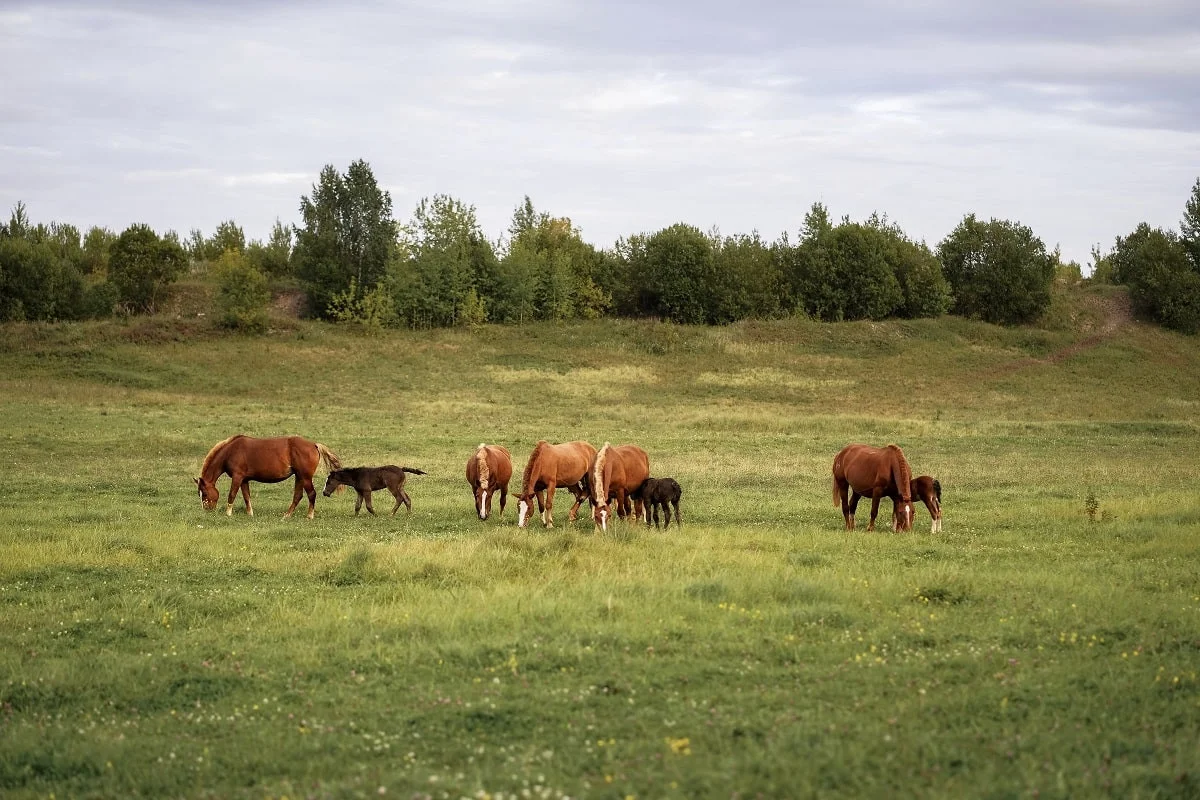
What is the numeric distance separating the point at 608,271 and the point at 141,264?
1326 inches

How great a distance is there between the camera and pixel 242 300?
221ft

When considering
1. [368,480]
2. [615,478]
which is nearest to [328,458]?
[368,480]

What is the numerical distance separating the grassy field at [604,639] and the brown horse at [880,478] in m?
0.95

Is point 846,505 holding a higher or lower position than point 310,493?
higher

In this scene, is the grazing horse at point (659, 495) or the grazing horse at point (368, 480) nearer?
the grazing horse at point (659, 495)

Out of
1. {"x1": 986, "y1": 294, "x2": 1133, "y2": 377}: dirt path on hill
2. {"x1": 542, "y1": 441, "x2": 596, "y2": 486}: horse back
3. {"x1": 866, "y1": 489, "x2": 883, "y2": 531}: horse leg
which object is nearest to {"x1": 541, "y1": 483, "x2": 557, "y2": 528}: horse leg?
{"x1": 542, "y1": 441, "x2": 596, "y2": 486}: horse back

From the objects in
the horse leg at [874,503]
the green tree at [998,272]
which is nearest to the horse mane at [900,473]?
the horse leg at [874,503]

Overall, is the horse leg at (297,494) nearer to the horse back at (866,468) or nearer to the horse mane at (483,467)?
the horse mane at (483,467)

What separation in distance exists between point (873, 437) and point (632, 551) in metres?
25.3

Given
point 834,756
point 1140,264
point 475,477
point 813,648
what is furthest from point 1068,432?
point 1140,264

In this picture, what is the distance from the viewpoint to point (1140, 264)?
8525 centimetres

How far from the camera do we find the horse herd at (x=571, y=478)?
1886 cm

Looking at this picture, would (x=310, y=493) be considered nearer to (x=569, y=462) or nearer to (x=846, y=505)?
(x=569, y=462)

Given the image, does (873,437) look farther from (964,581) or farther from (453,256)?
(453,256)
